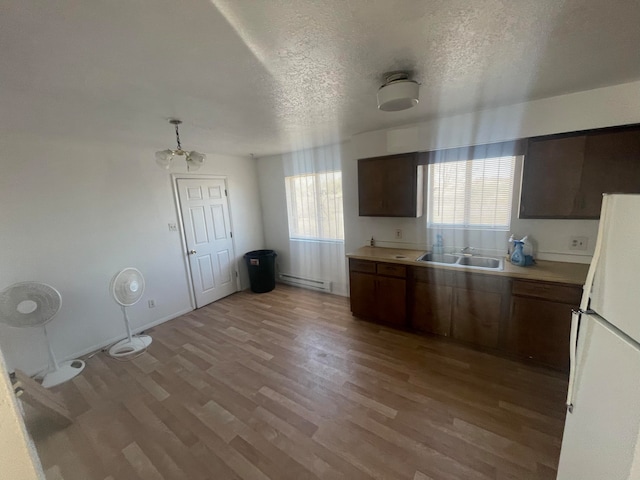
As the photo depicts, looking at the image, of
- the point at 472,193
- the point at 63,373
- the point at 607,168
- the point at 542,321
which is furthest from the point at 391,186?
the point at 63,373

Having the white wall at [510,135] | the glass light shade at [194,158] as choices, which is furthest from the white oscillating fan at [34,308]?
the white wall at [510,135]

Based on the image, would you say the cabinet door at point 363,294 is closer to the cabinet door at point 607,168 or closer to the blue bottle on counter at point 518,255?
the blue bottle on counter at point 518,255

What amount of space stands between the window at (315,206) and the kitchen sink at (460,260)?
1.36 metres

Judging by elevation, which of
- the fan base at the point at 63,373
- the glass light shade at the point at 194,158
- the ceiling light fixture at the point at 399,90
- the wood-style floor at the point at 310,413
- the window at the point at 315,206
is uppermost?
the ceiling light fixture at the point at 399,90

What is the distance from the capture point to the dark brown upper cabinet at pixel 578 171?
1.97m

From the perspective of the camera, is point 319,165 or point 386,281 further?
point 319,165

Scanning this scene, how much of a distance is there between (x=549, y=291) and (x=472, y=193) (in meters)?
1.18

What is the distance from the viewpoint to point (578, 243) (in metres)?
2.33

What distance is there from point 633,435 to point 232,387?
93.5 inches

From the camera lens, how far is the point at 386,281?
9.69 feet

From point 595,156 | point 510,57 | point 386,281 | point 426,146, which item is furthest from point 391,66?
point 386,281

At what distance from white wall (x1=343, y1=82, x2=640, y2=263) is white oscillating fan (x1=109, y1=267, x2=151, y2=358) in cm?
293

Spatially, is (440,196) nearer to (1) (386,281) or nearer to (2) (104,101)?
(1) (386,281)

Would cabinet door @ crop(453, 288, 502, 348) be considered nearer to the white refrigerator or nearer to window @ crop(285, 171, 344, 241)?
the white refrigerator
